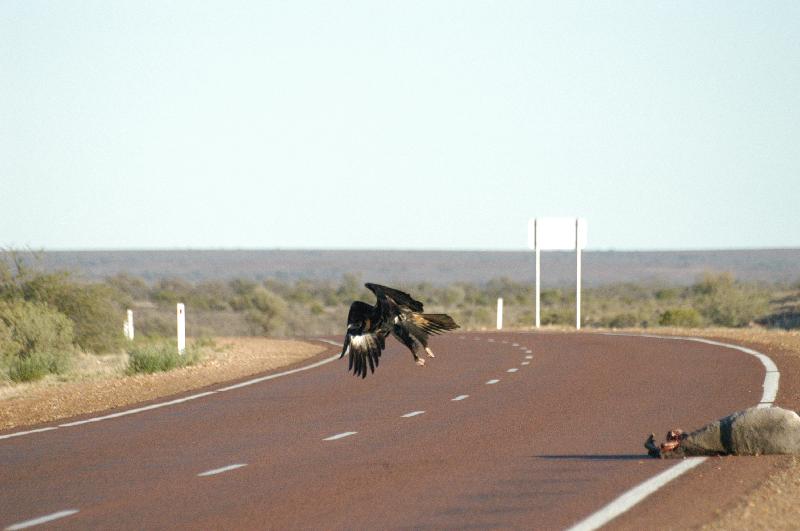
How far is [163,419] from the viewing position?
17641 mm

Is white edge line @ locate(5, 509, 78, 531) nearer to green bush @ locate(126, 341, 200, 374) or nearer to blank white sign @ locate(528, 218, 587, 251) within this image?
green bush @ locate(126, 341, 200, 374)

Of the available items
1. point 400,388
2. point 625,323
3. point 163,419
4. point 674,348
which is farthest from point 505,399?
point 625,323

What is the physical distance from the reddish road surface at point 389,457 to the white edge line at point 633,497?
0.33 ft

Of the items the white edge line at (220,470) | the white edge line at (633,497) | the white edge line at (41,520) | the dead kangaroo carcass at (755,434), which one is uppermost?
the dead kangaroo carcass at (755,434)

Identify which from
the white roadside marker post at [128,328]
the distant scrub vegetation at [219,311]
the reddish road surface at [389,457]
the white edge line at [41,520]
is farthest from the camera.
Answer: the white roadside marker post at [128,328]

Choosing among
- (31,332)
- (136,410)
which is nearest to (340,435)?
(136,410)

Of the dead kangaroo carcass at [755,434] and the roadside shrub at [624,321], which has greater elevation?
the dead kangaroo carcass at [755,434]

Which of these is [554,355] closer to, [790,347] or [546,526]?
[790,347]

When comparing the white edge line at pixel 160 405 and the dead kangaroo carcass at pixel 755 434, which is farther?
the white edge line at pixel 160 405

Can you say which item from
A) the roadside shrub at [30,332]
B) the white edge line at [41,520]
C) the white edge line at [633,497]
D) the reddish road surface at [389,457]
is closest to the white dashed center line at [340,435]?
the reddish road surface at [389,457]

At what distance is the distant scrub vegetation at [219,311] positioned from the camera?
32125 mm

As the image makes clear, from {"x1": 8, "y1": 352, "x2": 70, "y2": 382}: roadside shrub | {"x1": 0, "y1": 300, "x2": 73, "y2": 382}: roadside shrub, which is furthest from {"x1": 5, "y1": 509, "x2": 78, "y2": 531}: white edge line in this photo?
{"x1": 0, "y1": 300, "x2": 73, "y2": 382}: roadside shrub

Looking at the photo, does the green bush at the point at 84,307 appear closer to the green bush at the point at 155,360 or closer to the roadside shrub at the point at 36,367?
the roadside shrub at the point at 36,367

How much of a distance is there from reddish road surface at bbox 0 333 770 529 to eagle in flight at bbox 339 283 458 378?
37.6 inches
